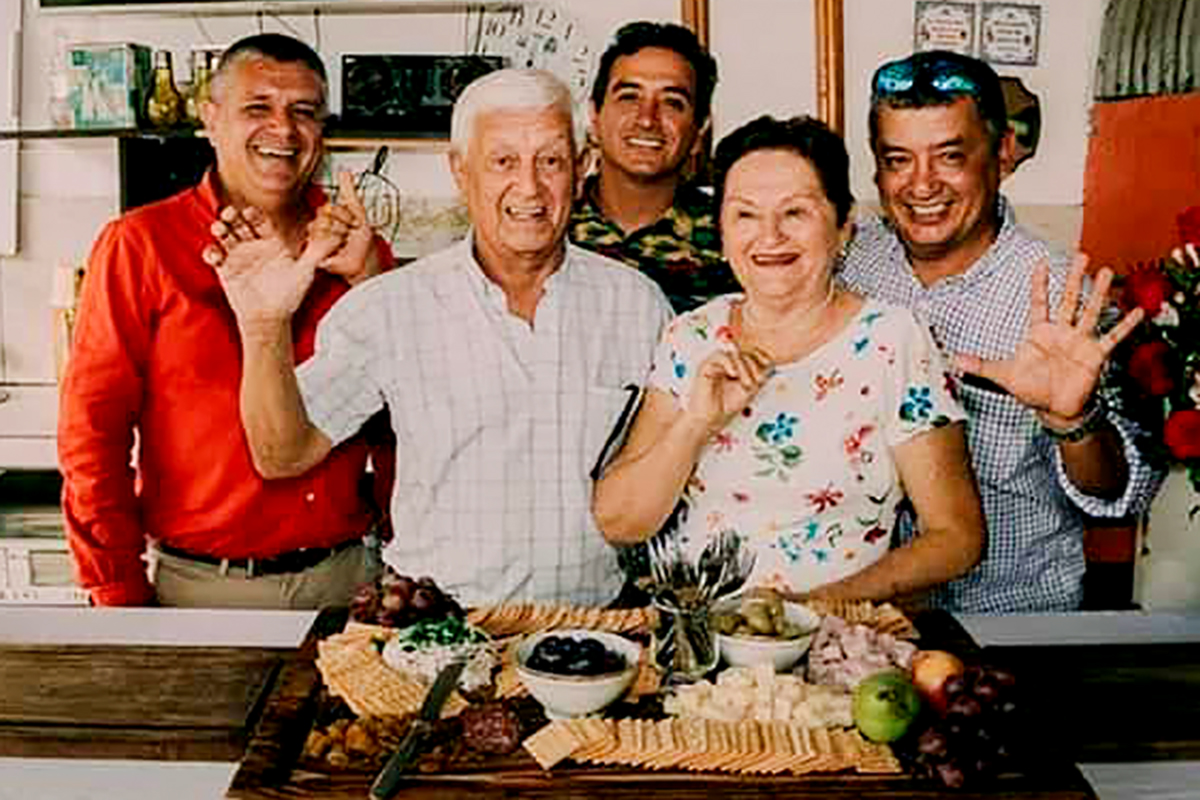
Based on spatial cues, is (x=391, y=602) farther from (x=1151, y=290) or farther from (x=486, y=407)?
(x=1151, y=290)

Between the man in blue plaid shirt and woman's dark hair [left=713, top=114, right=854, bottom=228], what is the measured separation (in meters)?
0.28

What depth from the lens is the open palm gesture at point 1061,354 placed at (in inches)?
83.1

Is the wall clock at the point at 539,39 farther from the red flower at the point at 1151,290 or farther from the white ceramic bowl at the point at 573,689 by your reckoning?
the white ceramic bowl at the point at 573,689

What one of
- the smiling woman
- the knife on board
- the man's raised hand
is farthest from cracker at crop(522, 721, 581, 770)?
the man's raised hand

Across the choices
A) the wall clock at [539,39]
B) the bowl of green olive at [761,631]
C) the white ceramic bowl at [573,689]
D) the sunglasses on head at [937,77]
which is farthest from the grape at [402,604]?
the wall clock at [539,39]

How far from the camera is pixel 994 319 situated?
239 centimetres

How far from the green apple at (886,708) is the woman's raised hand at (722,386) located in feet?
1.72

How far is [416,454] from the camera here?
2285 mm

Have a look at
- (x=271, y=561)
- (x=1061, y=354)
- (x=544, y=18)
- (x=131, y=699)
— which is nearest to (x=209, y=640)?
(x=131, y=699)

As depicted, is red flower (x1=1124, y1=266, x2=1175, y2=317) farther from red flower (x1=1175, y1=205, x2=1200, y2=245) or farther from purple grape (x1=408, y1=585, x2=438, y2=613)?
purple grape (x1=408, y1=585, x2=438, y2=613)

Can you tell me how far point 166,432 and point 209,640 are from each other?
2.32 ft

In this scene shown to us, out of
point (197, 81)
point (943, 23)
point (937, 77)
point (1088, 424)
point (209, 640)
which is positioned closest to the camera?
point (209, 640)

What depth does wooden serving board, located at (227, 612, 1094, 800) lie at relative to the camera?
153 cm

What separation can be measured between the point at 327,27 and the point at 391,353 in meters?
2.25
